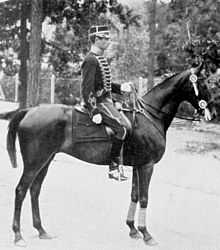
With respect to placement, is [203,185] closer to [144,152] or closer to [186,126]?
[144,152]

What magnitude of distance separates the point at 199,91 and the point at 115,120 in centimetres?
108

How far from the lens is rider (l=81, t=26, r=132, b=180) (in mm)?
6293

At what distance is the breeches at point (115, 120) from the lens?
6344mm

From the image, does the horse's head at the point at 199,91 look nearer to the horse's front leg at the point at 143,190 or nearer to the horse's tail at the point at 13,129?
the horse's front leg at the point at 143,190

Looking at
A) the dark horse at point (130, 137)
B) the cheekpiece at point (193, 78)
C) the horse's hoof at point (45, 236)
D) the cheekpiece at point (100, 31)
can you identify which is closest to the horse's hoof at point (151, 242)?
the dark horse at point (130, 137)

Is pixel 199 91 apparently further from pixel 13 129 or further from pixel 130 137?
pixel 13 129

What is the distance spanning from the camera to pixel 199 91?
6.47 m

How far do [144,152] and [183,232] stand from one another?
49.1 inches

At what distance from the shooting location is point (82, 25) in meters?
17.6

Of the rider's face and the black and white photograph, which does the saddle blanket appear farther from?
the rider's face

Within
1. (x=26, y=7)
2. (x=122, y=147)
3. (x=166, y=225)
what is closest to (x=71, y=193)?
(x=166, y=225)

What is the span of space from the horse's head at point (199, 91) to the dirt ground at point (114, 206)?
98 centimetres

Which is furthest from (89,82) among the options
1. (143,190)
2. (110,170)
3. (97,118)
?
(143,190)

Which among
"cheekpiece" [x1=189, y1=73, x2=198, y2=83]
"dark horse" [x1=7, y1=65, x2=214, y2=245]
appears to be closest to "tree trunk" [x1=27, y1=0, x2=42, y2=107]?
"dark horse" [x1=7, y1=65, x2=214, y2=245]
